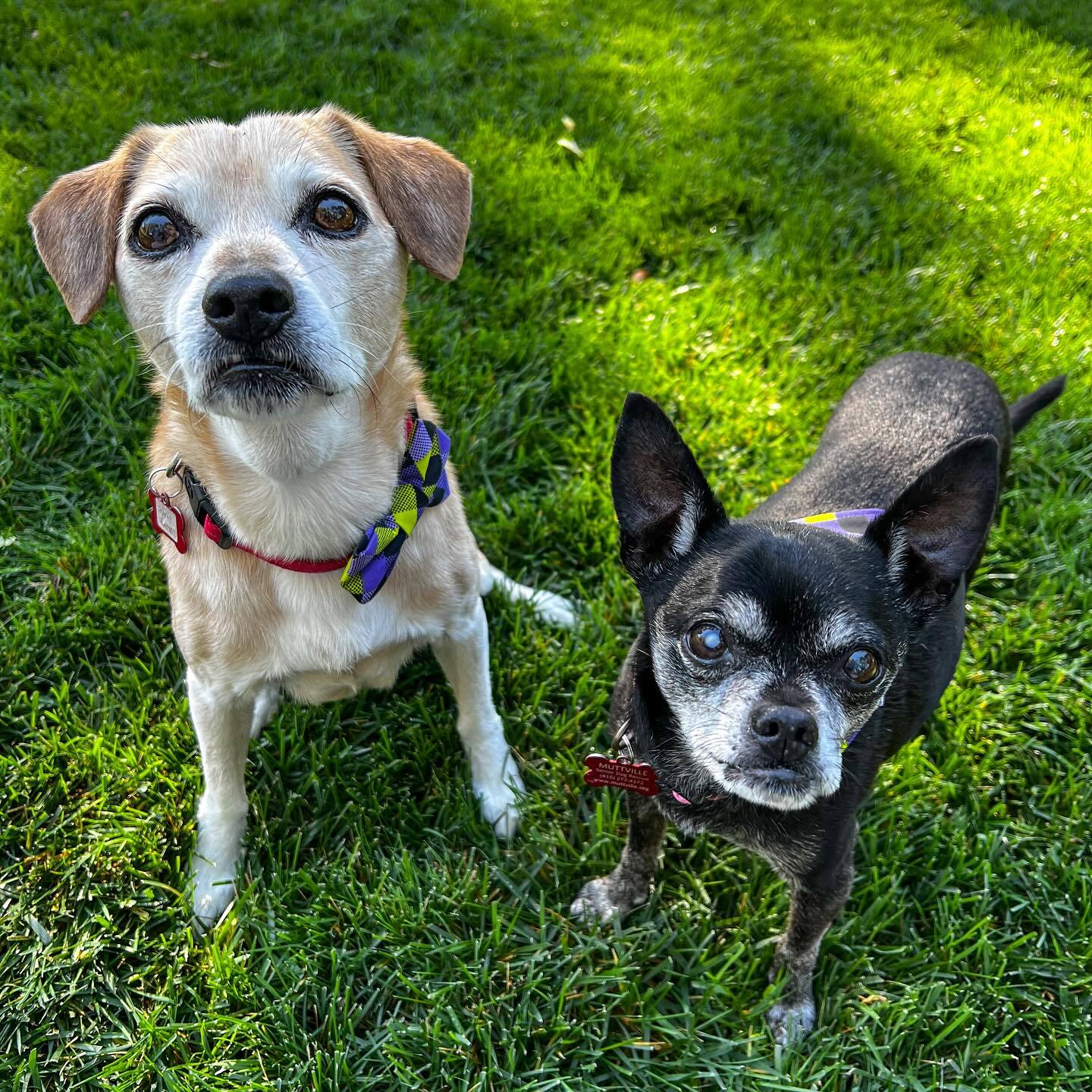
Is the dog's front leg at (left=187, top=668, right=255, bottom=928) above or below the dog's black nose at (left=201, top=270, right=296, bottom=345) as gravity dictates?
below

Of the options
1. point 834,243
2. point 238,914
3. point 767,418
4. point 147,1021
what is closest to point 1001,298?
point 834,243

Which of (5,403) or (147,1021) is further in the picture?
(5,403)

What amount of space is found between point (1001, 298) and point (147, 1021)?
181 inches

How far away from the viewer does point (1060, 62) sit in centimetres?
597

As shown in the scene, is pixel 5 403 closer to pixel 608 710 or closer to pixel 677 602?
pixel 608 710

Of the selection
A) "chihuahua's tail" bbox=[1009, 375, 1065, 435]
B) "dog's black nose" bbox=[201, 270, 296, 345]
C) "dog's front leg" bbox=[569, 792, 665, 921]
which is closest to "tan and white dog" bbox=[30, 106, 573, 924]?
"dog's black nose" bbox=[201, 270, 296, 345]

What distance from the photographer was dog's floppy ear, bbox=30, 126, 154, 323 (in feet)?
6.77

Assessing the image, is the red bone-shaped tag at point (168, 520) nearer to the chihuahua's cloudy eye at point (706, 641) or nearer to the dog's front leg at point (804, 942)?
the chihuahua's cloudy eye at point (706, 641)

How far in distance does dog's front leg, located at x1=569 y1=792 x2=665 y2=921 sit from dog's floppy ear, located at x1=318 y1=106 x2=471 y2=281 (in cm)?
150

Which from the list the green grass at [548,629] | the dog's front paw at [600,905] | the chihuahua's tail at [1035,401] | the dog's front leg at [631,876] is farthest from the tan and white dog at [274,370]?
the chihuahua's tail at [1035,401]

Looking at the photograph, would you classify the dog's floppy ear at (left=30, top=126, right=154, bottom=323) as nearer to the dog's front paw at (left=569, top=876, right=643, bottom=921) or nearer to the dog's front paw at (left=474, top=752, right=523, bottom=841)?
the dog's front paw at (left=474, top=752, right=523, bottom=841)


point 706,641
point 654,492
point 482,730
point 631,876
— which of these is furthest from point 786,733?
point 482,730

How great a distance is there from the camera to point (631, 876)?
2461 millimetres

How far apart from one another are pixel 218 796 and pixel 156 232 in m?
1.50
